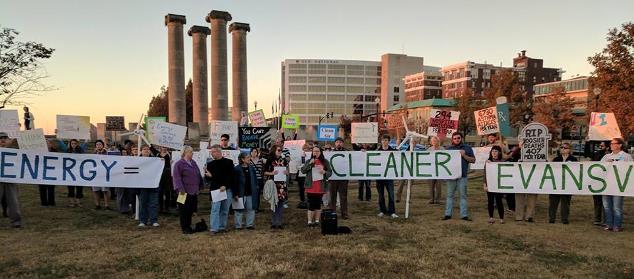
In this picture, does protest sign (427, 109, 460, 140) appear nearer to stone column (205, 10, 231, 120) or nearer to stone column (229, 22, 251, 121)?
stone column (229, 22, 251, 121)

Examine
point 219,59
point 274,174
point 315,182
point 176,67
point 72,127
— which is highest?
point 219,59

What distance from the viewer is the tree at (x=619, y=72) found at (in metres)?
21.4

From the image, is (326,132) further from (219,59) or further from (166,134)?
(219,59)

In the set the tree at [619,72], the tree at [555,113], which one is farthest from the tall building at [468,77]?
the tree at [619,72]

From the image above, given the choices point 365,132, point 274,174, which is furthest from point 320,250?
point 365,132

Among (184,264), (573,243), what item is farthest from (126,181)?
(573,243)

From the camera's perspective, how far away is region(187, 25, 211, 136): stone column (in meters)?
42.0

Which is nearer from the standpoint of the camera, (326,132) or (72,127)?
(72,127)

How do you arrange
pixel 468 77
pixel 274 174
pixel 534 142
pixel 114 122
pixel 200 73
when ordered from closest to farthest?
1. pixel 274 174
2. pixel 534 142
3. pixel 114 122
4. pixel 200 73
5. pixel 468 77

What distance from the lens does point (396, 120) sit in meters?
88.4

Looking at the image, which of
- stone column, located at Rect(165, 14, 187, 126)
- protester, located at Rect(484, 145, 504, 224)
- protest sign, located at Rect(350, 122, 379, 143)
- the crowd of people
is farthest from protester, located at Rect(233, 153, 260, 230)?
stone column, located at Rect(165, 14, 187, 126)

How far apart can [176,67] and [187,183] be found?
34931 millimetres

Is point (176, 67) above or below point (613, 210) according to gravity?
above

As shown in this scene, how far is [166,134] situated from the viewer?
11.6 metres
